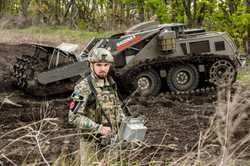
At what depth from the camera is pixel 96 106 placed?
502 centimetres

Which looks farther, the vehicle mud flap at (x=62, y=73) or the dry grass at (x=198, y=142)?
the vehicle mud flap at (x=62, y=73)

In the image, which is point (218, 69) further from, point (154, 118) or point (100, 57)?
point (100, 57)

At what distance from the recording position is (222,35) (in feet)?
46.4

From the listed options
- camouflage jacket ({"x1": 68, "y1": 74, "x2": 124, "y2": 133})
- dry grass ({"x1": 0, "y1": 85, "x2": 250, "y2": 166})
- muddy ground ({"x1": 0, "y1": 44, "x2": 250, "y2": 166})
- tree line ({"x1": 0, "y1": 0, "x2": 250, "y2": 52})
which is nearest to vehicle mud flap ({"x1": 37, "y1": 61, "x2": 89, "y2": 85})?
muddy ground ({"x1": 0, "y1": 44, "x2": 250, "y2": 166})

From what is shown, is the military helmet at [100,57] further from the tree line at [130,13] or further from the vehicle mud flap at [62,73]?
the tree line at [130,13]

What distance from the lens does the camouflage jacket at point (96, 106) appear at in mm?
4844

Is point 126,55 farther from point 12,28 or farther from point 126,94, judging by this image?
point 12,28

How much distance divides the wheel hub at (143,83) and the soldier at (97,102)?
8.85 m

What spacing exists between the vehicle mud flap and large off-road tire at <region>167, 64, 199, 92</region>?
2.14 m

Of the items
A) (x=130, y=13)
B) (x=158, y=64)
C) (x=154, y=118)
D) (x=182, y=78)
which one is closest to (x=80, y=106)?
(x=154, y=118)

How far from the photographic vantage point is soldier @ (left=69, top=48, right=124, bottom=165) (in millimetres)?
4816

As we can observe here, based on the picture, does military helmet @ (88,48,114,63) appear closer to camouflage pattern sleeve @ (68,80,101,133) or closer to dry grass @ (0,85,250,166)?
camouflage pattern sleeve @ (68,80,101,133)

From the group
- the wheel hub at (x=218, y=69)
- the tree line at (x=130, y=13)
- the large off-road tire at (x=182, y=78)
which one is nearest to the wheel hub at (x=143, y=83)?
the large off-road tire at (x=182, y=78)

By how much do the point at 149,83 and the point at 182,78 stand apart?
84cm
